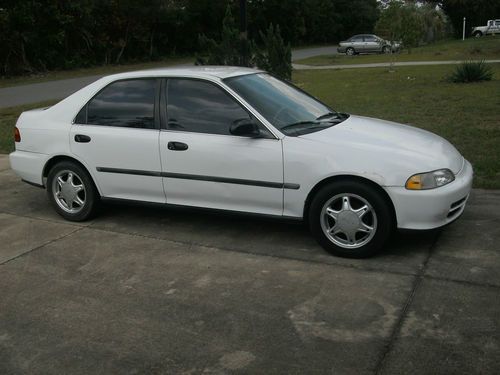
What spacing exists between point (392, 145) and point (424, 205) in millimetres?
561

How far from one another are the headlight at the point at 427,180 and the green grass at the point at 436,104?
7.42ft

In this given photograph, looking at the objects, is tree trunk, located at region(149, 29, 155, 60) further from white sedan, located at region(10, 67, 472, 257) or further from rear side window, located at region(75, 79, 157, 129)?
rear side window, located at region(75, 79, 157, 129)

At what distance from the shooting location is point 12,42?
28.9 meters

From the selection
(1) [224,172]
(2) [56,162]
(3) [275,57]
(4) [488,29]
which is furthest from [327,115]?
Answer: (4) [488,29]

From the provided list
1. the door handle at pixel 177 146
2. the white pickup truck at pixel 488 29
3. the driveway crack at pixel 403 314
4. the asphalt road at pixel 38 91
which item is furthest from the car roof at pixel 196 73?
the white pickup truck at pixel 488 29

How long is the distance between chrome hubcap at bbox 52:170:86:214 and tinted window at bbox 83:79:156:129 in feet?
1.95

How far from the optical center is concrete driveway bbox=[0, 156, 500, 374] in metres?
3.36

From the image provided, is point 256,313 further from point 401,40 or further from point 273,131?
point 401,40

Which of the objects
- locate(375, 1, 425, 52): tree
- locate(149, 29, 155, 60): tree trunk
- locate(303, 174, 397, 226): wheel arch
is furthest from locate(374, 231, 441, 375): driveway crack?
locate(149, 29, 155, 60): tree trunk

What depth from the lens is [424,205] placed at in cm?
449

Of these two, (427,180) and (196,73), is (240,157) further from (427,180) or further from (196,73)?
(427,180)

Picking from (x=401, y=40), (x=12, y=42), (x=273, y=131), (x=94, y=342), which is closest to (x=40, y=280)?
(x=94, y=342)

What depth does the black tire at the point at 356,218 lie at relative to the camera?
457cm

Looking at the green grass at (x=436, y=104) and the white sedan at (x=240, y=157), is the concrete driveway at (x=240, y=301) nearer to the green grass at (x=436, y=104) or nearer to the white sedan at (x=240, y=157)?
the white sedan at (x=240, y=157)
